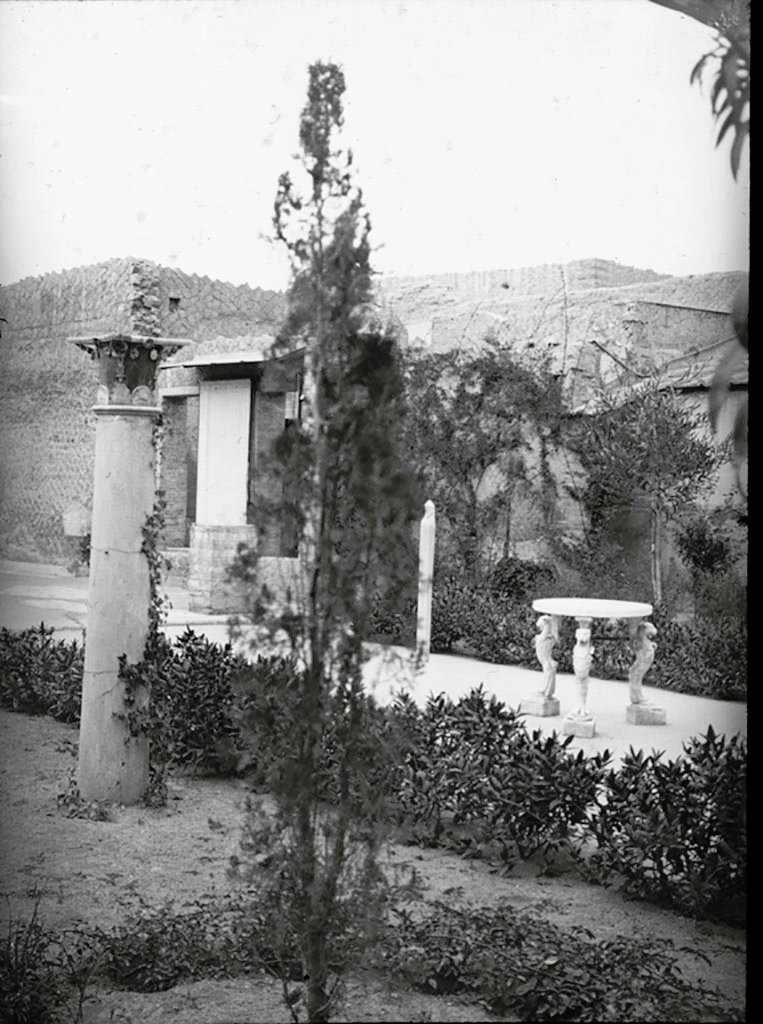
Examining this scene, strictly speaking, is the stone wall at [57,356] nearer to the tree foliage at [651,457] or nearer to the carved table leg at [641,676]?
the tree foliage at [651,457]

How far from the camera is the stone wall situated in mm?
4016

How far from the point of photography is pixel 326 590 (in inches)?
118

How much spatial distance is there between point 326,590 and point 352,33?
1729 millimetres

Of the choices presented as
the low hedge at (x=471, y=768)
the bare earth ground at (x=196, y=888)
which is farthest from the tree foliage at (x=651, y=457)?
the bare earth ground at (x=196, y=888)

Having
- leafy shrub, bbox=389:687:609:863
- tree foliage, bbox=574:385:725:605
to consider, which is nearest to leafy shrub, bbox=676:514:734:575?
tree foliage, bbox=574:385:725:605

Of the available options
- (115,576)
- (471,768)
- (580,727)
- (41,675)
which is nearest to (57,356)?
(115,576)

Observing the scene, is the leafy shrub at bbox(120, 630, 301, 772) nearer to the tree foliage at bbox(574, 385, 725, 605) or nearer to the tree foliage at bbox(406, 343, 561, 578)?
the tree foliage at bbox(406, 343, 561, 578)

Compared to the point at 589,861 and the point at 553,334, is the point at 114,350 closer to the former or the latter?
the point at 553,334

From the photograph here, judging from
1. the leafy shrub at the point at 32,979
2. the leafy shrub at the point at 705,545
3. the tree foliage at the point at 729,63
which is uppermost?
the tree foliage at the point at 729,63

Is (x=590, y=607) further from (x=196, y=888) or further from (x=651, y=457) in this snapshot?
(x=196, y=888)

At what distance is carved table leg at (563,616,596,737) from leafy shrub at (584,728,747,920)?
0.34 meters

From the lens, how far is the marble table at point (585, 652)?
3.96 m

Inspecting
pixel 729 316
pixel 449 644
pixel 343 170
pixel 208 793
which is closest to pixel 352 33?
pixel 343 170

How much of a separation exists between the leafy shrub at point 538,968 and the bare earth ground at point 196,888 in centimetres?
5
